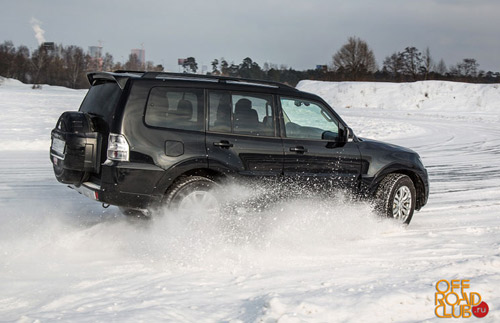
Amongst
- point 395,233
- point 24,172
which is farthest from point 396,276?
point 24,172

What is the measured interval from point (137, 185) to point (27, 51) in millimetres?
107001

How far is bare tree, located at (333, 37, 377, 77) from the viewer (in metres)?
59.4

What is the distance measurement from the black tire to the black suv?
0.03 ft

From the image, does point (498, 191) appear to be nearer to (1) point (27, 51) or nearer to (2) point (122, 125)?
(2) point (122, 125)

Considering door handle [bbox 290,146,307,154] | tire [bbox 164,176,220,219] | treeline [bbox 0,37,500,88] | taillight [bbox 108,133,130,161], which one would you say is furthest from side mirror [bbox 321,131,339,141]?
treeline [bbox 0,37,500,88]

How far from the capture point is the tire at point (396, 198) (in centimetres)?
677

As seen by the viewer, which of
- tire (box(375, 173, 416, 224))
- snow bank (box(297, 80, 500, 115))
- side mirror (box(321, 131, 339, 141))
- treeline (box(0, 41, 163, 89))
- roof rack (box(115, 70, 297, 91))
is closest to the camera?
roof rack (box(115, 70, 297, 91))

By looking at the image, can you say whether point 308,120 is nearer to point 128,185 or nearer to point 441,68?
point 128,185

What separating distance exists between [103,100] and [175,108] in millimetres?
790

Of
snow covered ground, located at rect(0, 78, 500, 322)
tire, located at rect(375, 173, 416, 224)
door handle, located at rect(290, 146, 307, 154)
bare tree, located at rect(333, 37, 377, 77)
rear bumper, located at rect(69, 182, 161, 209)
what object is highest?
bare tree, located at rect(333, 37, 377, 77)

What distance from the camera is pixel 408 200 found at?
7012mm

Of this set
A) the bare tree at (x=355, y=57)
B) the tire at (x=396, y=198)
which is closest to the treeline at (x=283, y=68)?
the bare tree at (x=355, y=57)

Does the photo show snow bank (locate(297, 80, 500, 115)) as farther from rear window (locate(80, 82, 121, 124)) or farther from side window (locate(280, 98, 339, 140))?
rear window (locate(80, 82, 121, 124))

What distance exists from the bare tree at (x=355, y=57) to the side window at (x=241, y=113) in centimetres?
5463
